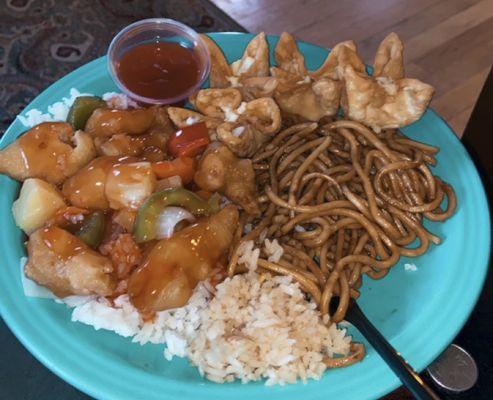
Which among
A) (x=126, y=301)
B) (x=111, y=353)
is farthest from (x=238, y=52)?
(x=111, y=353)

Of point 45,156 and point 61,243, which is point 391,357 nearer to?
point 61,243

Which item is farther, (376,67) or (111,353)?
(376,67)

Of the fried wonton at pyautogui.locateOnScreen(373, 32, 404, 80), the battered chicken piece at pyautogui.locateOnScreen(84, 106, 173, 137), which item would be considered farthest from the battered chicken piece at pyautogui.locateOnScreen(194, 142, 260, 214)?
the fried wonton at pyautogui.locateOnScreen(373, 32, 404, 80)

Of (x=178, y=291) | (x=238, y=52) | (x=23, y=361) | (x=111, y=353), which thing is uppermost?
(x=238, y=52)

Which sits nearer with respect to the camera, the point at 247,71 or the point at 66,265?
the point at 66,265

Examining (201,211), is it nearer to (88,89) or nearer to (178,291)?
(178,291)

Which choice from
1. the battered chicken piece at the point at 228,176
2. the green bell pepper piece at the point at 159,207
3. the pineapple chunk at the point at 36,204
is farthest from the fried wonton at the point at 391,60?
the pineapple chunk at the point at 36,204

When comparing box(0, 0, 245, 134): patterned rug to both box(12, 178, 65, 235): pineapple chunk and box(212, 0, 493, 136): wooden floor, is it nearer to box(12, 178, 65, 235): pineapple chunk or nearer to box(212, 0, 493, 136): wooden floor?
box(212, 0, 493, 136): wooden floor

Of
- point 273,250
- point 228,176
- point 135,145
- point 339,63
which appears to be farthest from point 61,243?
point 339,63
